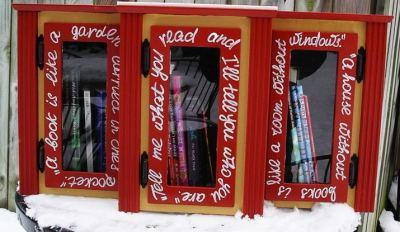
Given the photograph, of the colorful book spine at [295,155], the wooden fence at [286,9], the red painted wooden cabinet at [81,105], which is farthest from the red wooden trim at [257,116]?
the wooden fence at [286,9]

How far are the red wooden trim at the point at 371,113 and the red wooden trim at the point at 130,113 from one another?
0.48m

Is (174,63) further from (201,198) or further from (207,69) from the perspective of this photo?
(201,198)

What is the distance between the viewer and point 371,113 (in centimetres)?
113

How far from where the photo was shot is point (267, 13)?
41.5 inches

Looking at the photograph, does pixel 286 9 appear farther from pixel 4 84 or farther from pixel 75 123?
pixel 4 84

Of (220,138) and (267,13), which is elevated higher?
(267,13)

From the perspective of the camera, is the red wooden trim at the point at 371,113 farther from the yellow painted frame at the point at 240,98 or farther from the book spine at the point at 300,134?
the yellow painted frame at the point at 240,98

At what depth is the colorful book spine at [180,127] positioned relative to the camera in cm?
112

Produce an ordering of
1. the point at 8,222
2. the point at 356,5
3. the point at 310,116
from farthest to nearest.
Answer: the point at 8,222 → the point at 356,5 → the point at 310,116

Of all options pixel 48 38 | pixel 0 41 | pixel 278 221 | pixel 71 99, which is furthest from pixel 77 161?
pixel 0 41

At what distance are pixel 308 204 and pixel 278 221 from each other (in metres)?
0.11

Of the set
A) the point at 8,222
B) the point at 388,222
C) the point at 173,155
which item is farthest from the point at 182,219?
the point at 8,222

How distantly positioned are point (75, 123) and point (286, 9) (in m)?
0.94

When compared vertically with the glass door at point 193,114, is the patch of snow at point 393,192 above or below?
below
